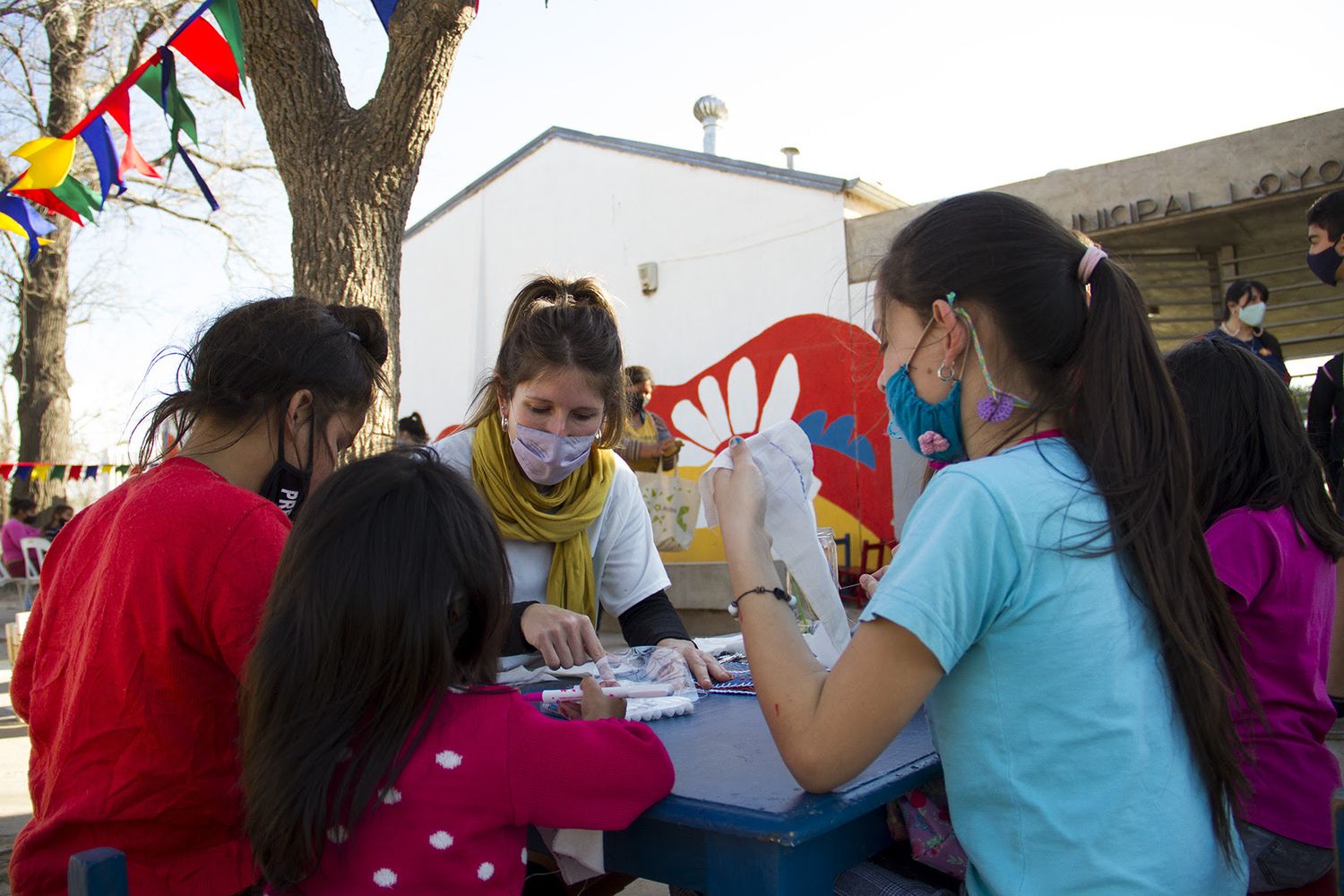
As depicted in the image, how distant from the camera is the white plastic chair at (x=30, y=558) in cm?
1004

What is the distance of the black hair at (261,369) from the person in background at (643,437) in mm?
4492

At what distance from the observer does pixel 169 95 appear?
4078 mm

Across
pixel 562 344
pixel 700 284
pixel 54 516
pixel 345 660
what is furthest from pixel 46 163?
pixel 54 516

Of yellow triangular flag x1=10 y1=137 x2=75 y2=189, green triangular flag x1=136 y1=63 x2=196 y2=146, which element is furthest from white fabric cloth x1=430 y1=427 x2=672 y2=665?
yellow triangular flag x1=10 y1=137 x2=75 y2=189

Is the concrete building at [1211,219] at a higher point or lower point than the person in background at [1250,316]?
higher

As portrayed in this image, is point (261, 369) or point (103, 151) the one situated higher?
point (103, 151)

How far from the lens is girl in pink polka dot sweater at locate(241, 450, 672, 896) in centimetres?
119

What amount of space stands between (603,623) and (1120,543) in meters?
6.99

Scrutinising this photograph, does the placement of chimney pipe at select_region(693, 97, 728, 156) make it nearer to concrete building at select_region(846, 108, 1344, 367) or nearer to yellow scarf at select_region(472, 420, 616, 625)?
concrete building at select_region(846, 108, 1344, 367)

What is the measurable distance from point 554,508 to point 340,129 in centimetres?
211

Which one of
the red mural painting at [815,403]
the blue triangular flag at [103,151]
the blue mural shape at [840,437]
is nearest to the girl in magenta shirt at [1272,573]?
the blue triangular flag at [103,151]

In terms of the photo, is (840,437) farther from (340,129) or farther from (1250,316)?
(340,129)

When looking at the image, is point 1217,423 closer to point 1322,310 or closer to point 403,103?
point 403,103

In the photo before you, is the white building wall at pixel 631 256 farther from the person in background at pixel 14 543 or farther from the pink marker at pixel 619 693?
the pink marker at pixel 619 693
